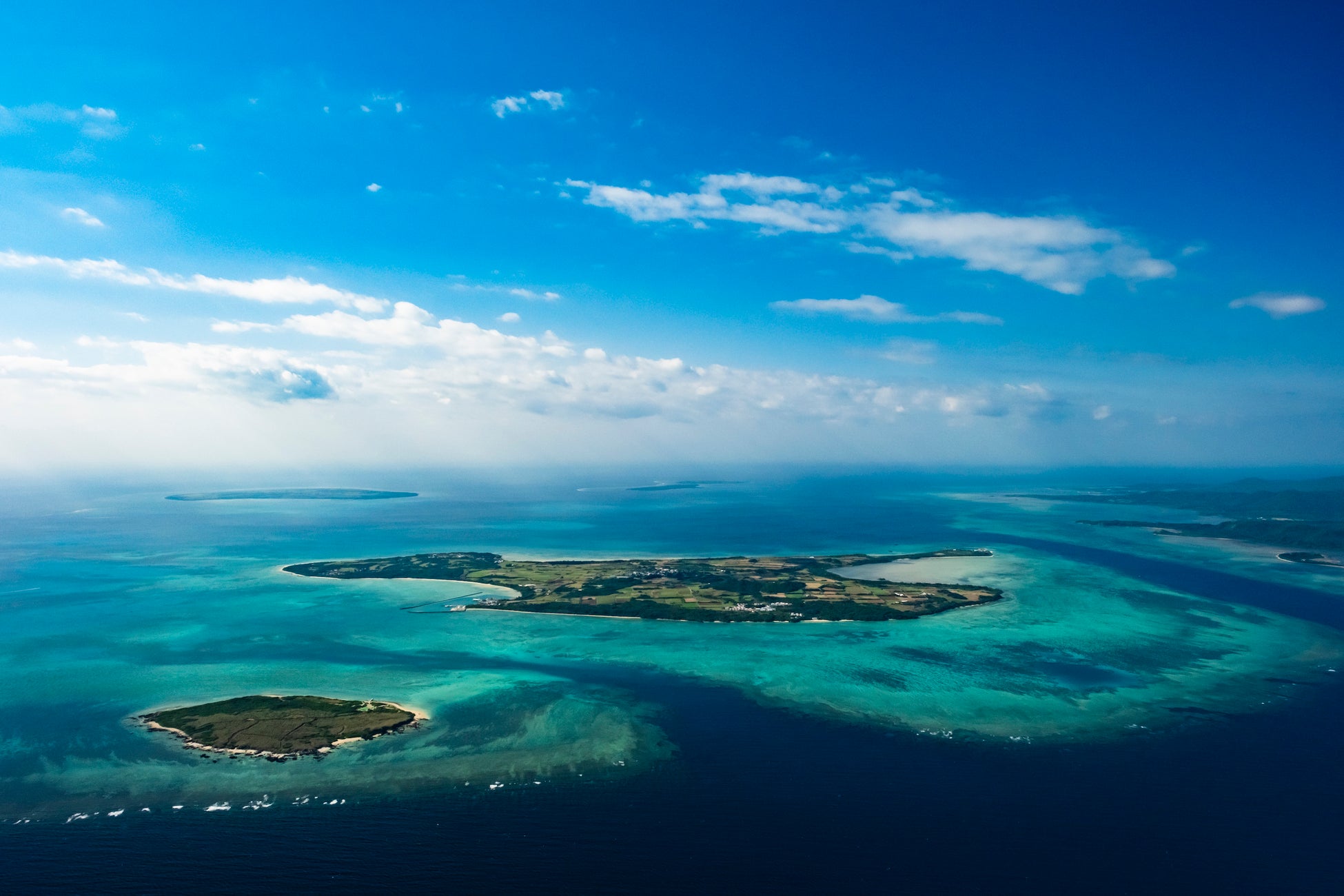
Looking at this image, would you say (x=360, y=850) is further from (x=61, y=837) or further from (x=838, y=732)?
(x=838, y=732)

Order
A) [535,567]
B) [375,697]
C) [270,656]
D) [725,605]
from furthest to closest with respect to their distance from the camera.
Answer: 1. [535,567]
2. [725,605]
3. [270,656]
4. [375,697]

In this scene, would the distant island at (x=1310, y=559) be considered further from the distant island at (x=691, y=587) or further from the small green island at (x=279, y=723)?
the small green island at (x=279, y=723)

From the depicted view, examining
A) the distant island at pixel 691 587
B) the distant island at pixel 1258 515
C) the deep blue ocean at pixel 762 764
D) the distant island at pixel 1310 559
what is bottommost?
the deep blue ocean at pixel 762 764

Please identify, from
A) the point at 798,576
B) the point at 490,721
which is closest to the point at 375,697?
the point at 490,721

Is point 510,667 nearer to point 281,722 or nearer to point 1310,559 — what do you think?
point 281,722

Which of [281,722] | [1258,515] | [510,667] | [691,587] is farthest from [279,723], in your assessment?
[1258,515]

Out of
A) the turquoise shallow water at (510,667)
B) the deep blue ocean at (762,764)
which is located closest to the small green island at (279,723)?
the turquoise shallow water at (510,667)
